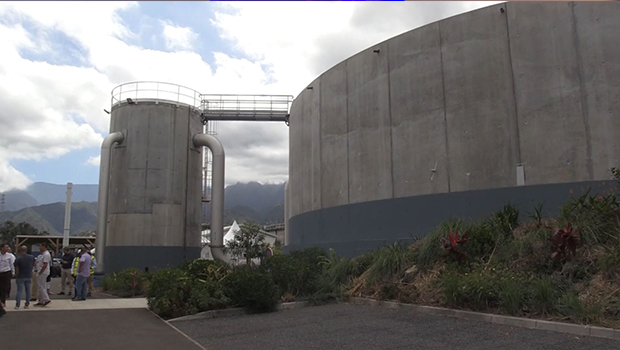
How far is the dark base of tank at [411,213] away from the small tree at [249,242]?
2.86 metres

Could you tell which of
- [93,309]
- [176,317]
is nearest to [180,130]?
[93,309]

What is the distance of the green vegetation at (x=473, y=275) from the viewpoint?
8620 millimetres

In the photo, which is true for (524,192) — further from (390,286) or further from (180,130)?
(180,130)

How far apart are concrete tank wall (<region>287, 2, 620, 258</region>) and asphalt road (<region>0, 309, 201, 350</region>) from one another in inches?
360

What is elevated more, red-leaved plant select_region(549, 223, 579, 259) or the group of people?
red-leaved plant select_region(549, 223, 579, 259)

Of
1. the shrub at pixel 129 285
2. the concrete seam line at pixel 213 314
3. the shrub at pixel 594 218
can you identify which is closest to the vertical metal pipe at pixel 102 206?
the shrub at pixel 129 285

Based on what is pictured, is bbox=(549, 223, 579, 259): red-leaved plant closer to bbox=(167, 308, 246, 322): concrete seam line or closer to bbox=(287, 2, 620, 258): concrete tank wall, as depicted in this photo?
bbox=(287, 2, 620, 258): concrete tank wall

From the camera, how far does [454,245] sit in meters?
11.4

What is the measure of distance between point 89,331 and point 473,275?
7.66 metres

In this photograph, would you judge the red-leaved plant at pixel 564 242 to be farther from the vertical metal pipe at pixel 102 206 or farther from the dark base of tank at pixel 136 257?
the vertical metal pipe at pixel 102 206

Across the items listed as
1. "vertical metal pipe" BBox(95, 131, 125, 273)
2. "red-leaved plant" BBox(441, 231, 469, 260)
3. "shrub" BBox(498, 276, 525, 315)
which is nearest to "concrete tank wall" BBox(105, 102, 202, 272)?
"vertical metal pipe" BBox(95, 131, 125, 273)

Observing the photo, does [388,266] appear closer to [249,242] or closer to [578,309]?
[578,309]

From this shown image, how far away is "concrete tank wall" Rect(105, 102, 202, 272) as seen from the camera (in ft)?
93.6

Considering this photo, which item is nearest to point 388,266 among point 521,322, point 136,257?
point 521,322
